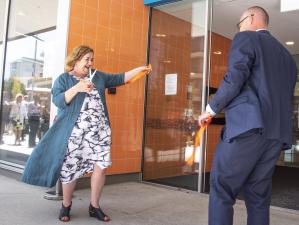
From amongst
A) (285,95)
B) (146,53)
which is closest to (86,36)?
(146,53)

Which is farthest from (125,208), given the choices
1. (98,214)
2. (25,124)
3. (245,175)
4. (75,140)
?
(25,124)

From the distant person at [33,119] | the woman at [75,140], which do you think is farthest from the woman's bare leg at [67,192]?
the distant person at [33,119]

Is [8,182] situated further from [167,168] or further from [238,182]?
[238,182]

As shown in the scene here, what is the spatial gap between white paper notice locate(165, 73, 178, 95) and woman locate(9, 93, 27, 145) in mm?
2073

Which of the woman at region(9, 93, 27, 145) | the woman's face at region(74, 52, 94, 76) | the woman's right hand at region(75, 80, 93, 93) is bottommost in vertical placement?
the woman at region(9, 93, 27, 145)

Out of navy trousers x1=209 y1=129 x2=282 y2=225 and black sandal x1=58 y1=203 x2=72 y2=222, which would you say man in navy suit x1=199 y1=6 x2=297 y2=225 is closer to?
navy trousers x1=209 y1=129 x2=282 y2=225

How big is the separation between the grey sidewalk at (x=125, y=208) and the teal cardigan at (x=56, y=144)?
1.27 ft

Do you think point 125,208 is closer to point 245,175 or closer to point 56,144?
point 56,144

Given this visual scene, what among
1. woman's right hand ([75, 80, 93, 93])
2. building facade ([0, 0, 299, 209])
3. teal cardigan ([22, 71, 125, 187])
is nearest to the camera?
woman's right hand ([75, 80, 93, 93])

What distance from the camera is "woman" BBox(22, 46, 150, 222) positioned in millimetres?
3064

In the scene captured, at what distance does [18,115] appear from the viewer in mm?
5387

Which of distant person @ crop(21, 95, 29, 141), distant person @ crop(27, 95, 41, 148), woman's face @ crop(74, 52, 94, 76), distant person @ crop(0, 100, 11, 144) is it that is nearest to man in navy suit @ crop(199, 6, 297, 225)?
woman's face @ crop(74, 52, 94, 76)

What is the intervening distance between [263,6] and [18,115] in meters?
3.97

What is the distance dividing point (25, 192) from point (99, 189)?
4.44 feet
